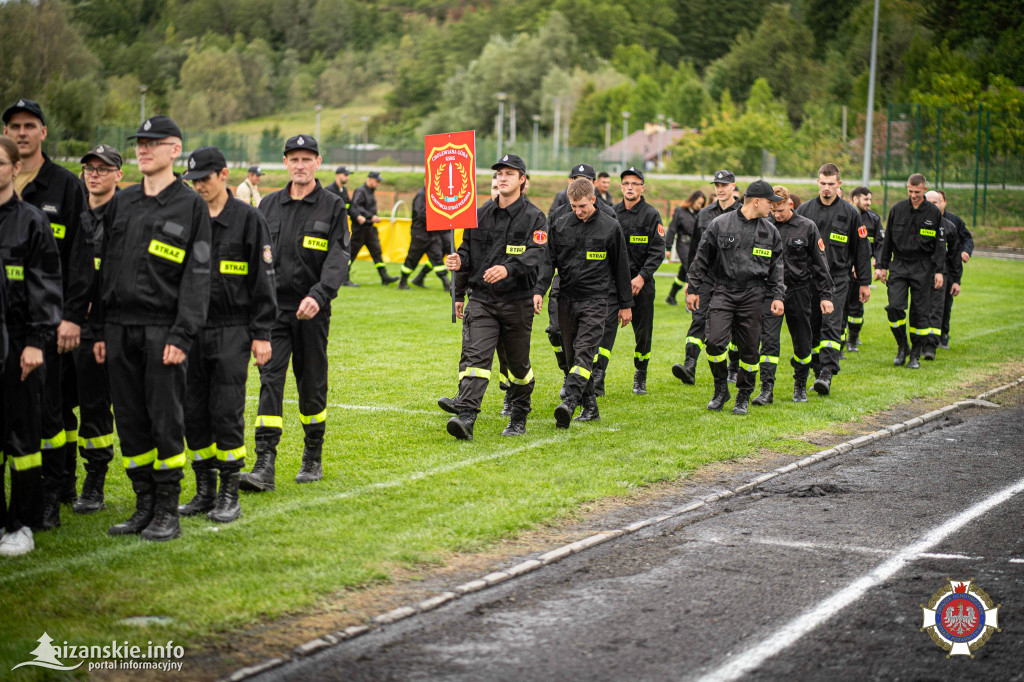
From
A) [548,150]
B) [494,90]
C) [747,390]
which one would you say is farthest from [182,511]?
[494,90]

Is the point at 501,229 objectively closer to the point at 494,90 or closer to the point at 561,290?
the point at 561,290

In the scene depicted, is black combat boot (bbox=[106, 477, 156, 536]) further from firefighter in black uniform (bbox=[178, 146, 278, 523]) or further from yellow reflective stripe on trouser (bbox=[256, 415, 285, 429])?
yellow reflective stripe on trouser (bbox=[256, 415, 285, 429])

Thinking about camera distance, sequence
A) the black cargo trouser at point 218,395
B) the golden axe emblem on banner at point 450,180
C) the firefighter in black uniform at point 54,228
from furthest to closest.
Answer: the golden axe emblem on banner at point 450,180
the black cargo trouser at point 218,395
the firefighter in black uniform at point 54,228

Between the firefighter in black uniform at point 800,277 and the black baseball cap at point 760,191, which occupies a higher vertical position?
the black baseball cap at point 760,191

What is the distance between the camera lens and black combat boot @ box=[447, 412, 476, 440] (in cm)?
905

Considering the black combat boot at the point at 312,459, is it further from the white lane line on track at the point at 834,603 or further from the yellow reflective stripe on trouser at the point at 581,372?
the white lane line on track at the point at 834,603

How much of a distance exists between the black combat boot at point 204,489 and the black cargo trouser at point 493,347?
254cm

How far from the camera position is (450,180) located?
38.9 ft

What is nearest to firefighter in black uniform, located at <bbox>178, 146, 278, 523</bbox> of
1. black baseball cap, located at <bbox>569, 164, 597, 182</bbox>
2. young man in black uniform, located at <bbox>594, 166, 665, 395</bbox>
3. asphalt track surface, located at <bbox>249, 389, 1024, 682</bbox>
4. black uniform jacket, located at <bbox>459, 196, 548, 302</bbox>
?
asphalt track surface, located at <bbox>249, 389, 1024, 682</bbox>

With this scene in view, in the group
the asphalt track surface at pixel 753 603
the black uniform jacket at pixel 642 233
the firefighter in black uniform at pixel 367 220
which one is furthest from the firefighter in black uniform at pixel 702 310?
the firefighter in black uniform at pixel 367 220

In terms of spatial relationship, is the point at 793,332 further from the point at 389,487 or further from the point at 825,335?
the point at 389,487

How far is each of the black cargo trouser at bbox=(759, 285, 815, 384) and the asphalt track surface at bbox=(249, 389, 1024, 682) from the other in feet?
10.6

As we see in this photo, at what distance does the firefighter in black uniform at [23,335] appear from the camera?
609cm

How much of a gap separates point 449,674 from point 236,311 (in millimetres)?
2959
